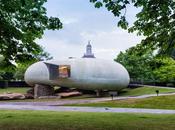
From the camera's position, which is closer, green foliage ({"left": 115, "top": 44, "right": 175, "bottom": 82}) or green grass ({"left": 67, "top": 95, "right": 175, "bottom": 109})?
green grass ({"left": 67, "top": 95, "right": 175, "bottom": 109})

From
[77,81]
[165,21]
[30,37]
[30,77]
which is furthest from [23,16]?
[30,77]

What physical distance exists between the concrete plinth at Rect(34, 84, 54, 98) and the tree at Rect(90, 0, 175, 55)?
27979mm

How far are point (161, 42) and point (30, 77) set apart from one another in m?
30.9

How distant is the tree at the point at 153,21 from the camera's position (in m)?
12.8

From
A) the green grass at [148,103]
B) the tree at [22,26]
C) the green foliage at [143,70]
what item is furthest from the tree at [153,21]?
the green foliage at [143,70]

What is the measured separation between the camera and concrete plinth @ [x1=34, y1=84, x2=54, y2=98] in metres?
44.6

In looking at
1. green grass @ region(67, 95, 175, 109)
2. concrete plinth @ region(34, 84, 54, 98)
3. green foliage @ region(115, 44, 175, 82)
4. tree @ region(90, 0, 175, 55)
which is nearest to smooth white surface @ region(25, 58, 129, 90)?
concrete plinth @ region(34, 84, 54, 98)

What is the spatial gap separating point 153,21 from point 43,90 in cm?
3004

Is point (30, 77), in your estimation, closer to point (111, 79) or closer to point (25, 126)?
point (111, 79)

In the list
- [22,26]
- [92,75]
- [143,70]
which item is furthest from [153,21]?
[143,70]

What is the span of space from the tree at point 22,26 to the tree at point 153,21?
2.15m

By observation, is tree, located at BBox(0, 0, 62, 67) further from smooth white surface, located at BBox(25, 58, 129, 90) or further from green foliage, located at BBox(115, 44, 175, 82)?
green foliage, located at BBox(115, 44, 175, 82)

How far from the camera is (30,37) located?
16.4 metres

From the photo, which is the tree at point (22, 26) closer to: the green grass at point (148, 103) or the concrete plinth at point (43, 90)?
the green grass at point (148, 103)
